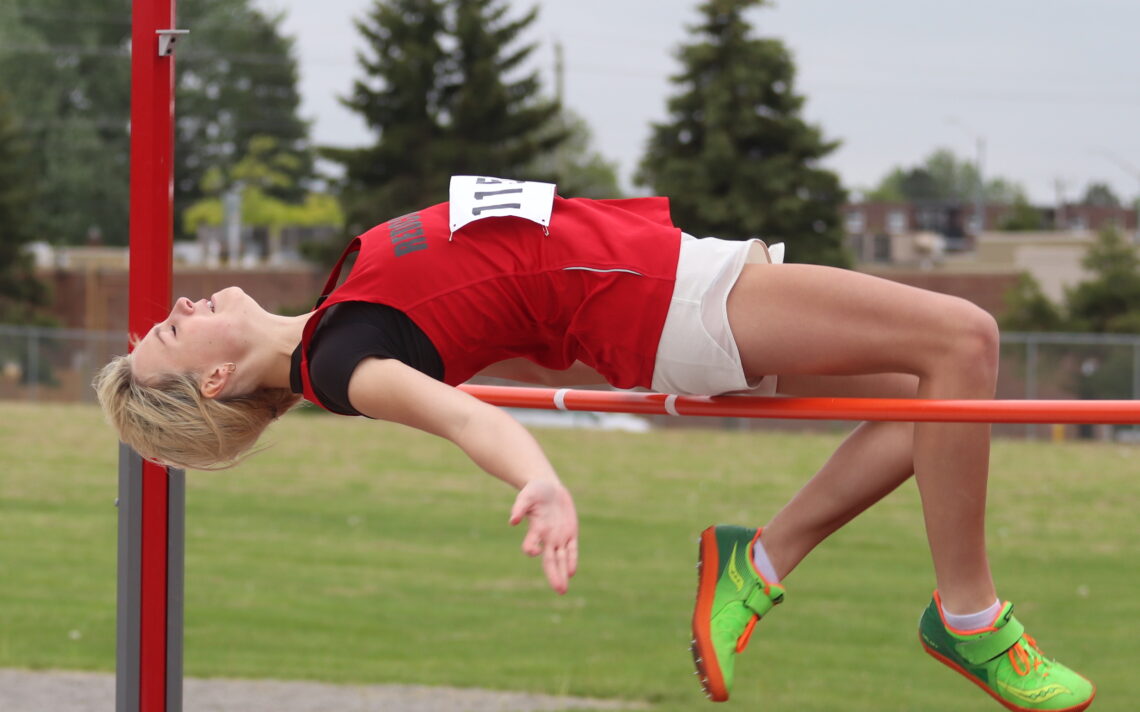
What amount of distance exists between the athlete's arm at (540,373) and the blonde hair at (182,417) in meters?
0.51

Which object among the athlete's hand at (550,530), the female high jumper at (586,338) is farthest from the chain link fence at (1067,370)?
the athlete's hand at (550,530)

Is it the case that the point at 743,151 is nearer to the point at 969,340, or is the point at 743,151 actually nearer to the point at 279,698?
the point at 279,698

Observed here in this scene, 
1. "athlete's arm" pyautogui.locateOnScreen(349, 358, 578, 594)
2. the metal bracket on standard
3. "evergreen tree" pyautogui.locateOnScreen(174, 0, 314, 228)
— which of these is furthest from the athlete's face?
"evergreen tree" pyautogui.locateOnScreen(174, 0, 314, 228)

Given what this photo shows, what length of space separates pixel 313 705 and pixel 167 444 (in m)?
3.33

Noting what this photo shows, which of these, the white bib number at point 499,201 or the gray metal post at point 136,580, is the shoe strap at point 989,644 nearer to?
the white bib number at point 499,201

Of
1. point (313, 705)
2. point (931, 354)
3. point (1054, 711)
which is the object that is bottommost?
point (313, 705)

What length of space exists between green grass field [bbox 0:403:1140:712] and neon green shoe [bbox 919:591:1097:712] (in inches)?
125

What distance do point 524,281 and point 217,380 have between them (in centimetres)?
66

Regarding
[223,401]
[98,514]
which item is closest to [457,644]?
[223,401]

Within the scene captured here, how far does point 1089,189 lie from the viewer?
87.0 meters

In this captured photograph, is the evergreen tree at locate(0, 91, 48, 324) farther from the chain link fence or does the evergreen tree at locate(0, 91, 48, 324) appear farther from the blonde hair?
the blonde hair

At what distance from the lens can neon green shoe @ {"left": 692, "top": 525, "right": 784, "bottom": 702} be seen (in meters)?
3.11

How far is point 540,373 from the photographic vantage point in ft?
10.9

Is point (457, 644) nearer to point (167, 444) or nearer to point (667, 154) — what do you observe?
point (167, 444)
